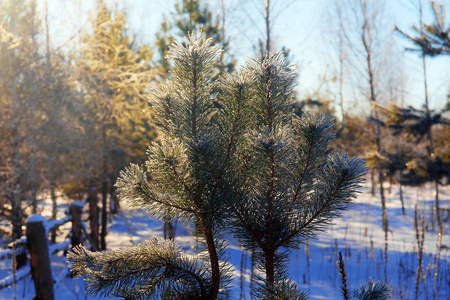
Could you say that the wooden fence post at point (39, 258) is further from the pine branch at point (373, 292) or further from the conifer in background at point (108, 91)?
the conifer in background at point (108, 91)

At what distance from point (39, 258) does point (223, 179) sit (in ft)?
11.3

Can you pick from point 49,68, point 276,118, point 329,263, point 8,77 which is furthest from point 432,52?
point 8,77

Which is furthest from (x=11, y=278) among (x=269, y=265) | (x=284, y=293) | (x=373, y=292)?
(x=373, y=292)

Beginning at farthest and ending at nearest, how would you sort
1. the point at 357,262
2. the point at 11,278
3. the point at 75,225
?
the point at 357,262 → the point at 75,225 → the point at 11,278

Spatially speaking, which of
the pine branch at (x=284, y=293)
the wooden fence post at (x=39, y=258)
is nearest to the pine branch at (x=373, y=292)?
the pine branch at (x=284, y=293)

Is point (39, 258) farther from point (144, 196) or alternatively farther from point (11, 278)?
point (144, 196)

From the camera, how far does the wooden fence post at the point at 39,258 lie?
371 centimetres

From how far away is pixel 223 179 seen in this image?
4.17ft

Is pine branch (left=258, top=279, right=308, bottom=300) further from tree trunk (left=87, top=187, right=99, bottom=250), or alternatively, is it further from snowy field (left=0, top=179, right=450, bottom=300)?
tree trunk (left=87, top=187, right=99, bottom=250)

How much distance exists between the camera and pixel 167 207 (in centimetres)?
135

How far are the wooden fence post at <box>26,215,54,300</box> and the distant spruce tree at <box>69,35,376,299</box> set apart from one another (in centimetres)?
293

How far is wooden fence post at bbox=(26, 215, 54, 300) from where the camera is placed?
12.2ft

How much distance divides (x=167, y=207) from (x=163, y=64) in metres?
12.5

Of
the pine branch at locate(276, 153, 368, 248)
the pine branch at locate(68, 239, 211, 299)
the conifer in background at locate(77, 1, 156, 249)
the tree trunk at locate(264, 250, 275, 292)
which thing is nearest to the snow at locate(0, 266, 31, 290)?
the pine branch at locate(68, 239, 211, 299)
